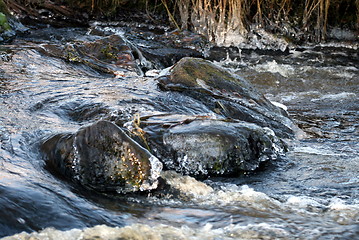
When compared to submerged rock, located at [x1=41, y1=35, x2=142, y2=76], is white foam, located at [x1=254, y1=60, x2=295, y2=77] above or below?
below

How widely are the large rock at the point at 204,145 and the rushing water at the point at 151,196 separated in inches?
5.0

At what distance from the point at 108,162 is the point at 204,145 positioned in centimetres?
79

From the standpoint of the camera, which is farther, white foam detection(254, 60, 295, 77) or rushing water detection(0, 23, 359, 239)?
white foam detection(254, 60, 295, 77)

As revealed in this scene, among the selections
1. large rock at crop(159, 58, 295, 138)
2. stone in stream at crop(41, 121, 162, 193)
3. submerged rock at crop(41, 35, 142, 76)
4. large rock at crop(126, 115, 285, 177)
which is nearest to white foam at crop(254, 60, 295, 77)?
submerged rock at crop(41, 35, 142, 76)

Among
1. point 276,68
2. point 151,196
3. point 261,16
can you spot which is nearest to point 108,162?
point 151,196

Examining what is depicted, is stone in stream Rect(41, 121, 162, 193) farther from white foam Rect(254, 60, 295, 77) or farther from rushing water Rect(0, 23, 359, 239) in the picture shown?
white foam Rect(254, 60, 295, 77)

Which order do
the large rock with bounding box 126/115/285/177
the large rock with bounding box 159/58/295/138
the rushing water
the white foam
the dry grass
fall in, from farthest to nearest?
the dry grass
the white foam
the large rock with bounding box 159/58/295/138
the large rock with bounding box 126/115/285/177
the rushing water

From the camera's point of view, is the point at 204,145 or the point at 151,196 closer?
the point at 151,196

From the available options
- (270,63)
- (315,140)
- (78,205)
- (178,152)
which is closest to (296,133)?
(315,140)

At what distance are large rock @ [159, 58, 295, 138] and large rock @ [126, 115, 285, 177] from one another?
1075mm

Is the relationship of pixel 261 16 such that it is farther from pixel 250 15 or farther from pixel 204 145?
pixel 204 145

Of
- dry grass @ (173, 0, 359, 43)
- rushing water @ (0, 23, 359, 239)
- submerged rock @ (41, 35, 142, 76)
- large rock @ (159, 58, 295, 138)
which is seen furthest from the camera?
dry grass @ (173, 0, 359, 43)

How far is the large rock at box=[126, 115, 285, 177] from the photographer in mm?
3887

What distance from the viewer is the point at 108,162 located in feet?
11.6
